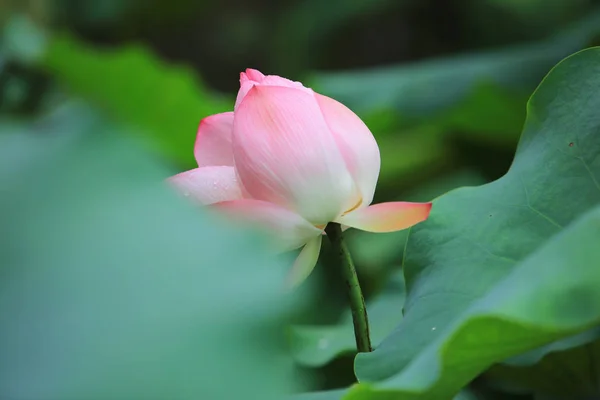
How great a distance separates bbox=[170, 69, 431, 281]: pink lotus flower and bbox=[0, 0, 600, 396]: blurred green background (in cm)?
27

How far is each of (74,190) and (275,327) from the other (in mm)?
80

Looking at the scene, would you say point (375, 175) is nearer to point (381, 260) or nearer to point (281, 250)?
point (281, 250)

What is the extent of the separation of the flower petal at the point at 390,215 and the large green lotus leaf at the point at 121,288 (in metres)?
0.23

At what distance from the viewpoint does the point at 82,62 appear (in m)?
1.83

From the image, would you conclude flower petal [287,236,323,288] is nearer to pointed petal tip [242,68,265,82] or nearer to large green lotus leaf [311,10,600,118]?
pointed petal tip [242,68,265,82]

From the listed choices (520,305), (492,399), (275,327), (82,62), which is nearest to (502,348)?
(520,305)

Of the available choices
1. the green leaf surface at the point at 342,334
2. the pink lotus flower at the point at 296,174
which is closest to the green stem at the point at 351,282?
the pink lotus flower at the point at 296,174

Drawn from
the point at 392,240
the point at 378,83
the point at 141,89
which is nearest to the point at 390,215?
the point at 392,240

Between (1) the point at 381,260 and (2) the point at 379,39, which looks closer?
(1) the point at 381,260

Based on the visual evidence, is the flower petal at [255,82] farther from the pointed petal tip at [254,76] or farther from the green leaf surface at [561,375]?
the green leaf surface at [561,375]

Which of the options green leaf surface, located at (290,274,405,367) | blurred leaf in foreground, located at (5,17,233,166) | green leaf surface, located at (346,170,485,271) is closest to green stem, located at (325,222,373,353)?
green leaf surface, located at (290,274,405,367)

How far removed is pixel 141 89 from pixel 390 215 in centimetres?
141

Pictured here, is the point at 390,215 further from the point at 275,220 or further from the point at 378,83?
the point at 378,83

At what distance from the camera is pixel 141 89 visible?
185cm
